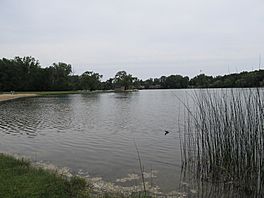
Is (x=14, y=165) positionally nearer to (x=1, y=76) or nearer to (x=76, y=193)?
(x=76, y=193)

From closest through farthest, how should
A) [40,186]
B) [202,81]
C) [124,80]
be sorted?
[40,186]
[202,81]
[124,80]

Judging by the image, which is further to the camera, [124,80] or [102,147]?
[124,80]

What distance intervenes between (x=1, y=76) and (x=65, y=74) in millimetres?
23400

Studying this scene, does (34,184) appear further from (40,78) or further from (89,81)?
(89,81)

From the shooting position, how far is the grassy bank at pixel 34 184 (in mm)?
6488

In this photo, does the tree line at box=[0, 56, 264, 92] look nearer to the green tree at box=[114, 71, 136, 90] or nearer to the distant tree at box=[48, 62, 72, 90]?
the distant tree at box=[48, 62, 72, 90]

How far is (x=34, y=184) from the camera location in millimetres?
7059

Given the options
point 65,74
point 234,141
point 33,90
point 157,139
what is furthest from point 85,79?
point 234,141

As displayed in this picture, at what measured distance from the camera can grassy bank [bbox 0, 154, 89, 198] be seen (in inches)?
255

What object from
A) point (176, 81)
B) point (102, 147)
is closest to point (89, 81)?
point (176, 81)

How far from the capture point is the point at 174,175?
9281mm

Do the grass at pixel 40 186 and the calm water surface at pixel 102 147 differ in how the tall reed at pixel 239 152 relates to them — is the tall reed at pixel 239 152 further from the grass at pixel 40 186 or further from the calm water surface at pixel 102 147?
the grass at pixel 40 186

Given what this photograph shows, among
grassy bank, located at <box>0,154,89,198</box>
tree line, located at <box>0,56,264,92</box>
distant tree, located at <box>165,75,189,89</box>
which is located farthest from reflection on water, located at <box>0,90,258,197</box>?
tree line, located at <box>0,56,264,92</box>

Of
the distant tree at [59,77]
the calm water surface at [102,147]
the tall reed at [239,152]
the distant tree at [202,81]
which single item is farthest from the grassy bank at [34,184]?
the distant tree at [59,77]
